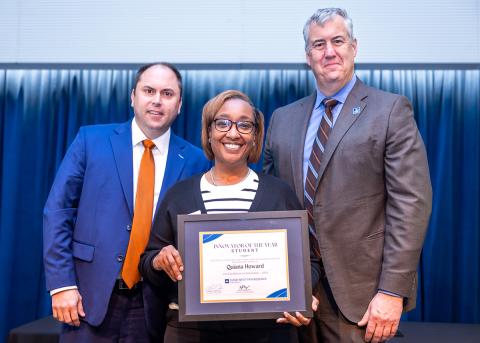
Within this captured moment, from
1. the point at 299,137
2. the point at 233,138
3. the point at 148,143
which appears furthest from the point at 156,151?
the point at 299,137

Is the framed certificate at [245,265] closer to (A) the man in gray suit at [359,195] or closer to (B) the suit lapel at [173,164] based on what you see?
(A) the man in gray suit at [359,195]

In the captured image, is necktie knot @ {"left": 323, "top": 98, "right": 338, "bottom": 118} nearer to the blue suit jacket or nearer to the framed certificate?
the framed certificate

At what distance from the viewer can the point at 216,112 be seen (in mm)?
1710

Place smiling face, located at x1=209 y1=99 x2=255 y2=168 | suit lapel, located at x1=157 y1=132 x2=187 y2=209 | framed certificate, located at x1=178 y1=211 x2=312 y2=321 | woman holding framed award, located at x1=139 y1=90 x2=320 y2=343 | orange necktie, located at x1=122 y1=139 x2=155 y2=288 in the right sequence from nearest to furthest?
framed certificate, located at x1=178 y1=211 x2=312 y2=321 → woman holding framed award, located at x1=139 y1=90 x2=320 y2=343 → smiling face, located at x1=209 y1=99 x2=255 y2=168 → orange necktie, located at x1=122 y1=139 x2=155 y2=288 → suit lapel, located at x1=157 y1=132 x2=187 y2=209

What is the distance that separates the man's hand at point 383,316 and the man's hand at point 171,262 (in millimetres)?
690

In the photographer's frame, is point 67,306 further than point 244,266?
Yes

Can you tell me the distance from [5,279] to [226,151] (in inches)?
132

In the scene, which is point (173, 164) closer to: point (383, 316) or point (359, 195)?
point (359, 195)

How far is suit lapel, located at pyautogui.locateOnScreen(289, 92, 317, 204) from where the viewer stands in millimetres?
1822

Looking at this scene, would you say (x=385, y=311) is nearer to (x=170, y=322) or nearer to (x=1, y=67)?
(x=170, y=322)

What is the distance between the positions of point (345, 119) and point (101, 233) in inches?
42.0

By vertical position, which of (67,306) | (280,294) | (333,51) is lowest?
(67,306)

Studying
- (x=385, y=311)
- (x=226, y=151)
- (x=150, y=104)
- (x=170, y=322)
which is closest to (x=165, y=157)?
(x=150, y=104)

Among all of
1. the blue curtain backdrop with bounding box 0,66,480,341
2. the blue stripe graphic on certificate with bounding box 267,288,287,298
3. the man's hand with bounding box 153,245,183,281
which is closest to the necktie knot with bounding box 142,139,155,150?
the man's hand with bounding box 153,245,183,281
